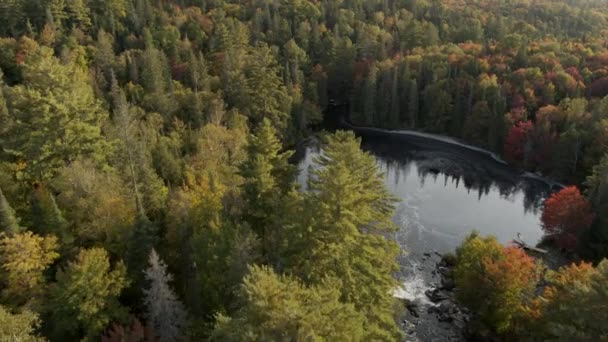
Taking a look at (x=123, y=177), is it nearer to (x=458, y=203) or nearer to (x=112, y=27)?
(x=458, y=203)

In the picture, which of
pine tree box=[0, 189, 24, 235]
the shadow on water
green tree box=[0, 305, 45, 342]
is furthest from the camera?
the shadow on water

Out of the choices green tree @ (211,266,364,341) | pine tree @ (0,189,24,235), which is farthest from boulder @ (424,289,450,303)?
pine tree @ (0,189,24,235)

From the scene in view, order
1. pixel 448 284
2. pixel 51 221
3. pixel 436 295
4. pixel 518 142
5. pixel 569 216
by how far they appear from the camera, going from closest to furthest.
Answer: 1. pixel 51 221
2. pixel 436 295
3. pixel 448 284
4. pixel 569 216
5. pixel 518 142

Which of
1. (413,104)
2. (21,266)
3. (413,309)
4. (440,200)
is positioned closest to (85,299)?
(21,266)

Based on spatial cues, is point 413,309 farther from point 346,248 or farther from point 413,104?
point 413,104

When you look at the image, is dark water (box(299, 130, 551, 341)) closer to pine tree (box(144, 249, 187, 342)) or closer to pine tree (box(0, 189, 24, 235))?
pine tree (box(144, 249, 187, 342))

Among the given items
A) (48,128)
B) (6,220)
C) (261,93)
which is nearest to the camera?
(6,220)

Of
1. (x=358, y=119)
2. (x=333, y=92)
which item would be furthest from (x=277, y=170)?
(x=333, y=92)
